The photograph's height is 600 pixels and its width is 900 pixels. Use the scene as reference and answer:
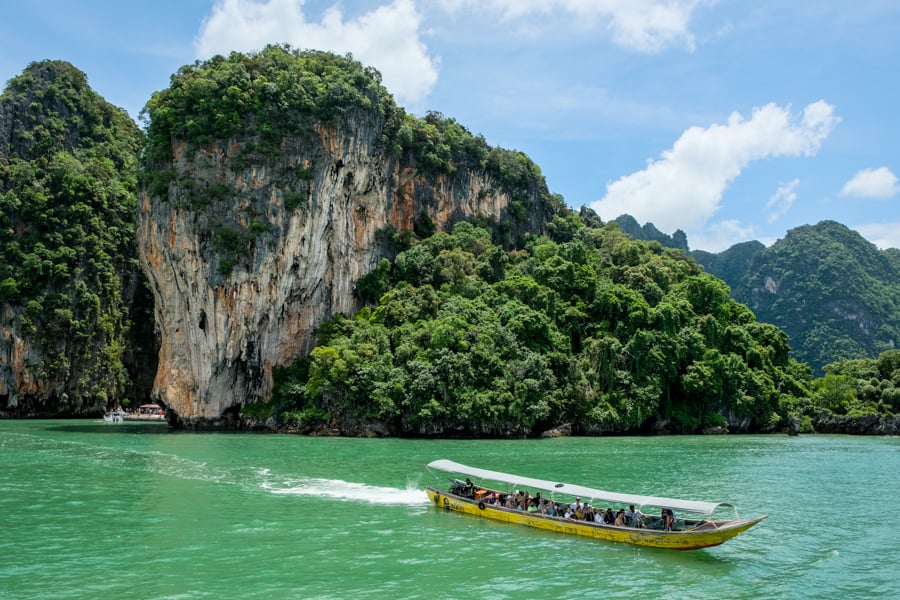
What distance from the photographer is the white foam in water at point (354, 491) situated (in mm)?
23798

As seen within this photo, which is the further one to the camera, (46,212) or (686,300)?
(46,212)

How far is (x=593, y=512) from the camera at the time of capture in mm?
19297

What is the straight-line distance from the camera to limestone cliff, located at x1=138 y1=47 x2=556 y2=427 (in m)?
53.4

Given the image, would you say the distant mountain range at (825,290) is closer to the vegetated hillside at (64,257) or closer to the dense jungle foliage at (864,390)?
the dense jungle foliage at (864,390)

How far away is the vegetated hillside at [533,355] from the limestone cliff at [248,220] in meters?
3.11

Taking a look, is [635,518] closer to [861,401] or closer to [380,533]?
[380,533]

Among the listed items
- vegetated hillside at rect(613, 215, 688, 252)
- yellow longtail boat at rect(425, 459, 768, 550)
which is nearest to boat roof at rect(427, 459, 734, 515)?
yellow longtail boat at rect(425, 459, 768, 550)

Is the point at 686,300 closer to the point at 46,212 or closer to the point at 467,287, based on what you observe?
the point at 467,287

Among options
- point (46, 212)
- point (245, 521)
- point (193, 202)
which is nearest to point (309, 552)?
point (245, 521)

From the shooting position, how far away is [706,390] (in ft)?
178

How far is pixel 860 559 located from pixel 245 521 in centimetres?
1581

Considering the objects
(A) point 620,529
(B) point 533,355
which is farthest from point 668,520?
(B) point 533,355

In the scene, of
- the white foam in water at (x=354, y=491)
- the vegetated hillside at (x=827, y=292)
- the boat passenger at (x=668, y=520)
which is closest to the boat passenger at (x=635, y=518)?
the boat passenger at (x=668, y=520)

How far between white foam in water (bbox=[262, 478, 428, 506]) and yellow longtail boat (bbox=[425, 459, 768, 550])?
104cm
